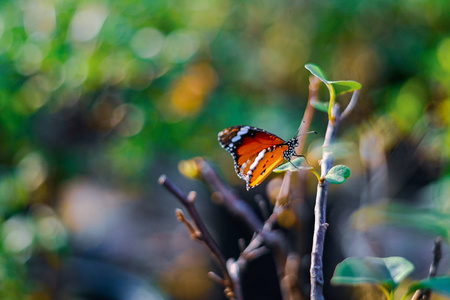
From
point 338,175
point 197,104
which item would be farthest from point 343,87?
point 197,104

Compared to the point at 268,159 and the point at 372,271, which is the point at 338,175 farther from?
the point at 268,159

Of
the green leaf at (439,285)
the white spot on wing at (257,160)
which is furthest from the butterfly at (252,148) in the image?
the green leaf at (439,285)

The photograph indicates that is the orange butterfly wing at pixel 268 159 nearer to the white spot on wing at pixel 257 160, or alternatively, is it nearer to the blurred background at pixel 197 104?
the white spot on wing at pixel 257 160

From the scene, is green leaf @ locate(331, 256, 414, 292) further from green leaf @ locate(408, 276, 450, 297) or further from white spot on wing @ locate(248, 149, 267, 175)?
white spot on wing @ locate(248, 149, 267, 175)

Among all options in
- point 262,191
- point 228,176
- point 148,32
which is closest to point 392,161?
point 262,191

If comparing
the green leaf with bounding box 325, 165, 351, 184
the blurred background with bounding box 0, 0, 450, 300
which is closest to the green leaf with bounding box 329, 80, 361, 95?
the green leaf with bounding box 325, 165, 351, 184

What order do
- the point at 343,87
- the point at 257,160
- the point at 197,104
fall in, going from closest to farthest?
the point at 343,87
the point at 257,160
the point at 197,104
